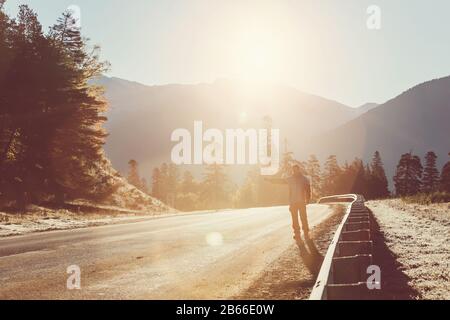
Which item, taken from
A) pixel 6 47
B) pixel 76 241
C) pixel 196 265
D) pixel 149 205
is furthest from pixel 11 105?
pixel 196 265

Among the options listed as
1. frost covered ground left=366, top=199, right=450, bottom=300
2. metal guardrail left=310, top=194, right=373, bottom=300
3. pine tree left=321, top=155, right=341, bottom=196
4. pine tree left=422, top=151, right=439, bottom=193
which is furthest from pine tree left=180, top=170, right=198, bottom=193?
metal guardrail left=310, top=194, right=373, bottom=300

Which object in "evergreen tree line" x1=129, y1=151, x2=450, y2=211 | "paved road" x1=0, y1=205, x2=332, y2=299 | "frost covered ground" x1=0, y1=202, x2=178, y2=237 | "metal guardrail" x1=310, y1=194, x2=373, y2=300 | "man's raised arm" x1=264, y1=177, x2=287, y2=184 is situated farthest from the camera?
"evergreen tree line" x1=129, y1=151, x2=450, y2=211

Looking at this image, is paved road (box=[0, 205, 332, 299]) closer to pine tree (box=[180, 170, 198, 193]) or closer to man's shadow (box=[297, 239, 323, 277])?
man's shadow (box=[297, 239, 323, 277])

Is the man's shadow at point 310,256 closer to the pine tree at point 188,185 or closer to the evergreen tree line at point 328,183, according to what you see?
the evergreen tree line at point 328,183

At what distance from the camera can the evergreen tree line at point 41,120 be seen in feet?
96.5

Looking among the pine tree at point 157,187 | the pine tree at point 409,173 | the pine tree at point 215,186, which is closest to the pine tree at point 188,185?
the pine tree at point 157,187

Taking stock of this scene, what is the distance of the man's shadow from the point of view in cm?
779

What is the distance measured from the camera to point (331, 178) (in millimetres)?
108562

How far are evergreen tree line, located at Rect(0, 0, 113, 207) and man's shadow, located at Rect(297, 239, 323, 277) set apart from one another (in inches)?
835

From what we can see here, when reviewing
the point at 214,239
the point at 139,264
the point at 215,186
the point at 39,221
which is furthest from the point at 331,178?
the point at 139,264

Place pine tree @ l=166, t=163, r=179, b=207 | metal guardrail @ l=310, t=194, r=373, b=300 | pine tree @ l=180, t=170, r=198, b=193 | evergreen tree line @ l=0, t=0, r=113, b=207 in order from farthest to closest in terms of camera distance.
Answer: pine tree @ l=180, t=170, r=198, b=193 → pine tree @ l=166, t=163, r=179, b=207 → evergreen tree line @ l=0, t=0, r=113, b=207 → metal guardrail @ l=310, t=194, r=373, b=300

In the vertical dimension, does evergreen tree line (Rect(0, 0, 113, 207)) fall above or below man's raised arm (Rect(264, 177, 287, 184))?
above

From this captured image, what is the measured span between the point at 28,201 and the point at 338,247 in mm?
25279
